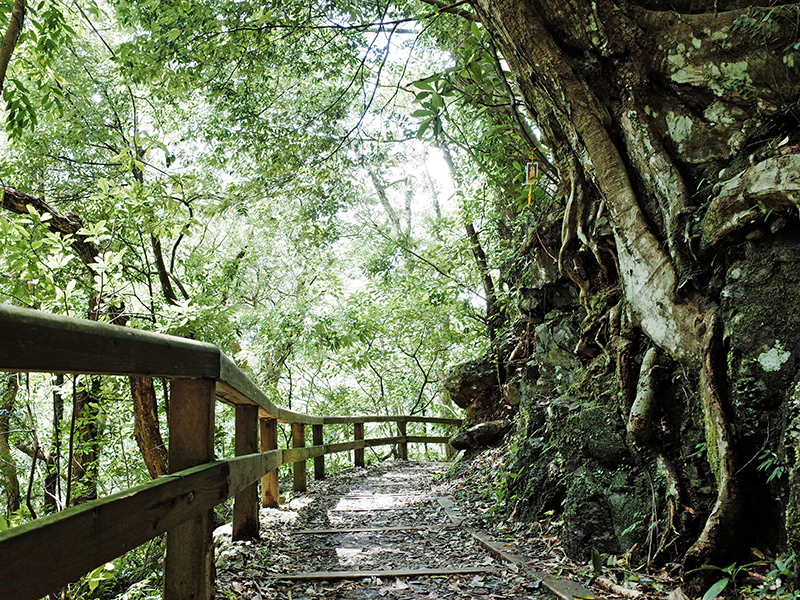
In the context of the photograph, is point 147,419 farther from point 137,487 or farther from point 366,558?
point 137,487

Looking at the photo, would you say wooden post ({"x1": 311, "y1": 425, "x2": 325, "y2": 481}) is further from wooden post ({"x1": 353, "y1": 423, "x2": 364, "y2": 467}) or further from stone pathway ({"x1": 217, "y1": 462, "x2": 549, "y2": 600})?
wooden post ({"x1": 353, "y1": 423, "x2": 364, "y2": 467})

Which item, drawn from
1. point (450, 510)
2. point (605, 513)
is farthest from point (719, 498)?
point (450, 510)

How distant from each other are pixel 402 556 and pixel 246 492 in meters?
1.21

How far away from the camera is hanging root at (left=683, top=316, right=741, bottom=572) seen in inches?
98.0

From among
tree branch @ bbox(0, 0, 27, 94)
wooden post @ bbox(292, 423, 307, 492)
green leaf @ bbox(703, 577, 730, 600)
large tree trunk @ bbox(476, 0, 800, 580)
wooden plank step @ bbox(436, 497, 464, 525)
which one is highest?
tree branch @ bbox(0, 0, 27, 94)

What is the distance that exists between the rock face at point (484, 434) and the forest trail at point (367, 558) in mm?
1919

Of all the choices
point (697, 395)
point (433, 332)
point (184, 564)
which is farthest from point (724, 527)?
point (433, 332)

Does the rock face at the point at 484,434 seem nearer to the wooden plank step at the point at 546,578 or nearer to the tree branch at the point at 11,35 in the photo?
the wooden plank step at the point at 546,578

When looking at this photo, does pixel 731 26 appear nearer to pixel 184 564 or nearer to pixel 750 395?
pixel 750 395

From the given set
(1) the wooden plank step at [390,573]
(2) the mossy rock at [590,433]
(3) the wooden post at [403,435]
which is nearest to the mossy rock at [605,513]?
(2) the mossy rock at [590,433]

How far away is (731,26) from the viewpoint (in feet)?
10.8

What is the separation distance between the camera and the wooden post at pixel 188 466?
6.13ft

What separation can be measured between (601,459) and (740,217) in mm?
1699

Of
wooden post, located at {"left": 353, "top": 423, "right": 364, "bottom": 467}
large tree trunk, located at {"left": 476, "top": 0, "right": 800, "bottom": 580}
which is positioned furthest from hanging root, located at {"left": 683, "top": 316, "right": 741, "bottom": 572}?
wooden post, located at {"left": 353, "top": 423, "right": 364, "bottom": 467}
